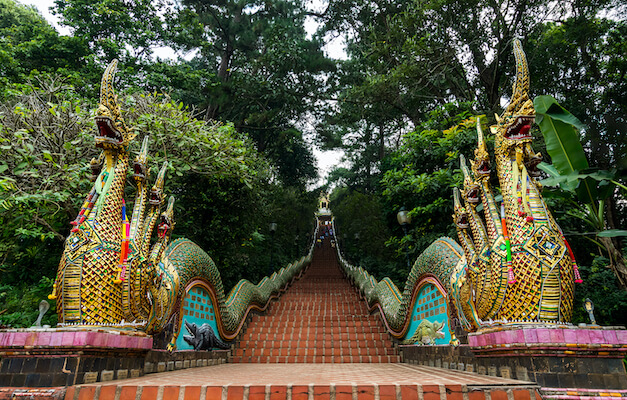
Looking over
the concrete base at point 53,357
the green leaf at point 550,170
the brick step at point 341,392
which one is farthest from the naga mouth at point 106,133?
the green leaf at point 550,170

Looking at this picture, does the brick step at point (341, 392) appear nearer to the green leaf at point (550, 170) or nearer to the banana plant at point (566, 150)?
the banana plant at point (566, 150)

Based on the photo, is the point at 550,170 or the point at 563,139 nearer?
the point at 563,139

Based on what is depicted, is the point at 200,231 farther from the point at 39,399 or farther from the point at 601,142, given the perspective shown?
the point at 601,142

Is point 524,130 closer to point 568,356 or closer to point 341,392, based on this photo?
point 568,356

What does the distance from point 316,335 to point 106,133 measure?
18.3 ft

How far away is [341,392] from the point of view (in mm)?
2523

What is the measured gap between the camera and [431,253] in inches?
201

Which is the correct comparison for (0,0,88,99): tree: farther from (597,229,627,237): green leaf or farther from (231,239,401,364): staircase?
(597,229,627,237): green leaf

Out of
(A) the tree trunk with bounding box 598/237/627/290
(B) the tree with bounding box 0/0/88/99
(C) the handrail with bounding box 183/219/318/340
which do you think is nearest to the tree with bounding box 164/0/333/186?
(B) the tree with bounding box 0/0/88/99

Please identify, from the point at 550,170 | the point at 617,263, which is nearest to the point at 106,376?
the point at 550,170

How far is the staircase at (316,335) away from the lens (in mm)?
6395

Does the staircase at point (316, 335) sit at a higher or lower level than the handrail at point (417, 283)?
lower

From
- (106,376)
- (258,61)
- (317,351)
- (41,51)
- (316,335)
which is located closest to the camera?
(106,376)

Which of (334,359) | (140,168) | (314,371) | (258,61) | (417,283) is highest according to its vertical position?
(258,61)
